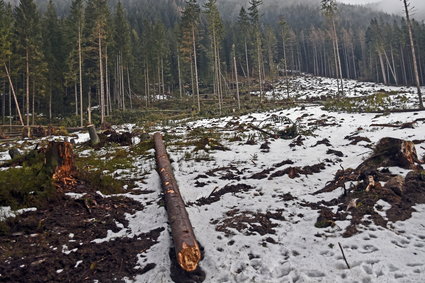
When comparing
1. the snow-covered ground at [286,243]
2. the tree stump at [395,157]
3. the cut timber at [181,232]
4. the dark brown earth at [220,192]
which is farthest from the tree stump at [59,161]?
the tree stump at [395,157]

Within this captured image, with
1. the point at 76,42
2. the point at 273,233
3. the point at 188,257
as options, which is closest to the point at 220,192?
the point at 273,233

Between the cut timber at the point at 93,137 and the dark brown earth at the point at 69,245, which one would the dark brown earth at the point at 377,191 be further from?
the cut timber at the point at 93,137

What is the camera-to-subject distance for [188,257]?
151 inches

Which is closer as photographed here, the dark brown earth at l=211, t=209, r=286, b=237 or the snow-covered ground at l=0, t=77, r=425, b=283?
the snow-covered ground at l=0, t=77, r=425, b=283

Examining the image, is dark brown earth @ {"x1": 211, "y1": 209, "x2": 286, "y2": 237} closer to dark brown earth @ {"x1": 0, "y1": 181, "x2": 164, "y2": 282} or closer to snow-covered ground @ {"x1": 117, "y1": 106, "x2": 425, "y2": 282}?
snow-covered ground @ {"x1": 117, "y1": 106, "x2": 425, "y2": 282}

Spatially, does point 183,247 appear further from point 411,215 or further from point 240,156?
point 240,156

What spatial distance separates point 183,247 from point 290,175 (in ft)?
15.2

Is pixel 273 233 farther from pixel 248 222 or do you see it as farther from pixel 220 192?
pixel 220 192

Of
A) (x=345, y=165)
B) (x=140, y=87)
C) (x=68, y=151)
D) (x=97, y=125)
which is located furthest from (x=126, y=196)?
(x=140, y=87)

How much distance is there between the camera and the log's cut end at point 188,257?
3799mm

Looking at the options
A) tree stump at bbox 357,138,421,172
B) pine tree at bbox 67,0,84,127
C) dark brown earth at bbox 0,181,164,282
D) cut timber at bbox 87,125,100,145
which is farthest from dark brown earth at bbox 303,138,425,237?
pine tree at bbox 67,0,84,127

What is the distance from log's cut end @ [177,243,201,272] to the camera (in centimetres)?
380

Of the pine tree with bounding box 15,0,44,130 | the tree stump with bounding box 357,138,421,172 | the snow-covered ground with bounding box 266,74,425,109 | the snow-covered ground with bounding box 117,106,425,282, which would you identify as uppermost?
the pine tree with bounding box 15,0,44,130

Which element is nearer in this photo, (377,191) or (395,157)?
(377,191)
